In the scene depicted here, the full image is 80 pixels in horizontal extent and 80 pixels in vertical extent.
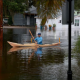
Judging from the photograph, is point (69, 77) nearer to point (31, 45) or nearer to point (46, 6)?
point (46, 6)

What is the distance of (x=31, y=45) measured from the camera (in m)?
15.5

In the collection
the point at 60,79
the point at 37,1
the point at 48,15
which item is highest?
the point at 37,1

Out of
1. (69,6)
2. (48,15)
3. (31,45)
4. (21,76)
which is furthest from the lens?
(31,45)

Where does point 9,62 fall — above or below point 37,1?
below

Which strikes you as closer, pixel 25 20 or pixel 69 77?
pixel 69 77

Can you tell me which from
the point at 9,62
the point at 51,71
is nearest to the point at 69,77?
the point at 51,71

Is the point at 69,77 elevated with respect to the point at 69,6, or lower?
lower

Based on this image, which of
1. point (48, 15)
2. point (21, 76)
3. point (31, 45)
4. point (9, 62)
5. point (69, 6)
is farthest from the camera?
point (31, 45)

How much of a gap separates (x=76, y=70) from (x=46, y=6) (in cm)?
329

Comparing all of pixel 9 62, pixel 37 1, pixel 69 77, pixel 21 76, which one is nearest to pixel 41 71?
pixel 21 76

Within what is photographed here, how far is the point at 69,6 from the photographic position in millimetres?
6883

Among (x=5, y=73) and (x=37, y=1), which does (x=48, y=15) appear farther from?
(x=5, y=73)

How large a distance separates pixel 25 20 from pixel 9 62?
51.7m

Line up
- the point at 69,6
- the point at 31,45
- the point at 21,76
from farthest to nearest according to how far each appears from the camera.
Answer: the point at 31,45, the point at 21,76, the point at 69,6
